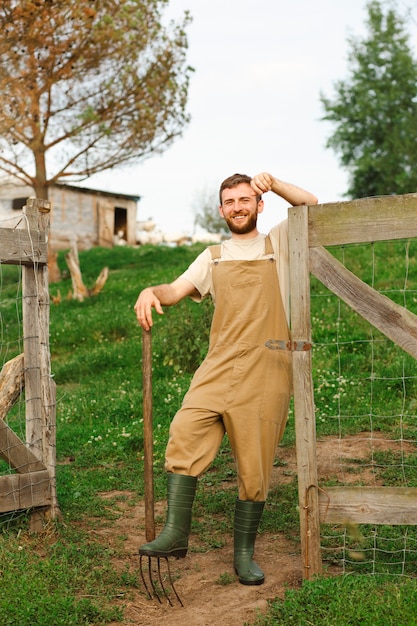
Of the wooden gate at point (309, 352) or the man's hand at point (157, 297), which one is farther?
the man's hand at point (157, 297)

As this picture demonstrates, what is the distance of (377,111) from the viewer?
3794 cm

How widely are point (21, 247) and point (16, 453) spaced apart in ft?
4.50

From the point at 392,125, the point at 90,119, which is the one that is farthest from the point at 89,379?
the point at 392,125

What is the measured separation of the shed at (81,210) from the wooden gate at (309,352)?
25207 millimetres

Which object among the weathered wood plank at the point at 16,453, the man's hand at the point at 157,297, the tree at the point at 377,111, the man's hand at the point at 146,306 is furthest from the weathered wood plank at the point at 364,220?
the tree at the point at 377,111

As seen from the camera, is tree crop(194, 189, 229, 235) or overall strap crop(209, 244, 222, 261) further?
tree crop(194, 189, 229, 235)

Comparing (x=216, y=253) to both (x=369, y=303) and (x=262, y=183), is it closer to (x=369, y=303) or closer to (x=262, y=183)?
(x=262, y=183)

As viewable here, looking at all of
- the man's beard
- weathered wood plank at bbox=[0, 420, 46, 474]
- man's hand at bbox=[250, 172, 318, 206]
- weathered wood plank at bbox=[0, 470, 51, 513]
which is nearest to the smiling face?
the man's beard

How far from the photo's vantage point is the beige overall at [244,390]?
4434mm

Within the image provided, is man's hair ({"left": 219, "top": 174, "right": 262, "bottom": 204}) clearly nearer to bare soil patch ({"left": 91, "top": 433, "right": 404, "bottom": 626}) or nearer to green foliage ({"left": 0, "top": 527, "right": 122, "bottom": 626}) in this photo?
bare soil patch ({"left": 91, "top": 433, "right": 404, "bottom": 626})

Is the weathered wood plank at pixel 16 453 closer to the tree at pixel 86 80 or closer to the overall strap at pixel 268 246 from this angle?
the overall strap at pixel 268 246

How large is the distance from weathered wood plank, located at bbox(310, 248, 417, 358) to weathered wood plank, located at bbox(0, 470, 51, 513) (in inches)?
93.2

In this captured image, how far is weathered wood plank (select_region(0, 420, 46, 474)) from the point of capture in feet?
16.5

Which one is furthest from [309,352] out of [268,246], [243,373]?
[268,246]
